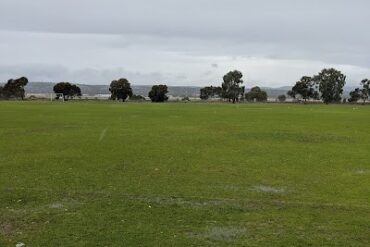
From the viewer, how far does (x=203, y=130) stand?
111 ft

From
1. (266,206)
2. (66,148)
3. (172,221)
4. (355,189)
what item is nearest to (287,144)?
(66,148)

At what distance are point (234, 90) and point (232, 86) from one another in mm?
1183

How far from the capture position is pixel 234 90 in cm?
15262

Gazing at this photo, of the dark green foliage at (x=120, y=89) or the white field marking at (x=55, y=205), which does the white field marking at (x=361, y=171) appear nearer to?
the white field marking at (x=55, y=205)

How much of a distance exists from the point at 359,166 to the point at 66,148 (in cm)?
1116

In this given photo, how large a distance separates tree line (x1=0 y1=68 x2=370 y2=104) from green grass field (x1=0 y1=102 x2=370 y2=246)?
116m

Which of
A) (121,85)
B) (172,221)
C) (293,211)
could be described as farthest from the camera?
(121,85)

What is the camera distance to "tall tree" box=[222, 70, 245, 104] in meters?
151

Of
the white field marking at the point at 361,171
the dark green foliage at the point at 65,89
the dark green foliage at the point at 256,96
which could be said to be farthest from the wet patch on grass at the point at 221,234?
the dark green foliage at the point at 256,96

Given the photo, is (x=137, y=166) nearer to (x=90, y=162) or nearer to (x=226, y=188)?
(x=90, y=162)

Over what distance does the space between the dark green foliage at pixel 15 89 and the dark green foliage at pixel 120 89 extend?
21.3 metres

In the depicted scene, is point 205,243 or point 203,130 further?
Result: point 203,130

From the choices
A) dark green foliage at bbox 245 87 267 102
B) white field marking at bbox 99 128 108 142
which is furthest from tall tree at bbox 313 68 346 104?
white field marking at bbox 99 128 108 142

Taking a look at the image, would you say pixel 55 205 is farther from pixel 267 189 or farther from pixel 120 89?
pixel 120 89
